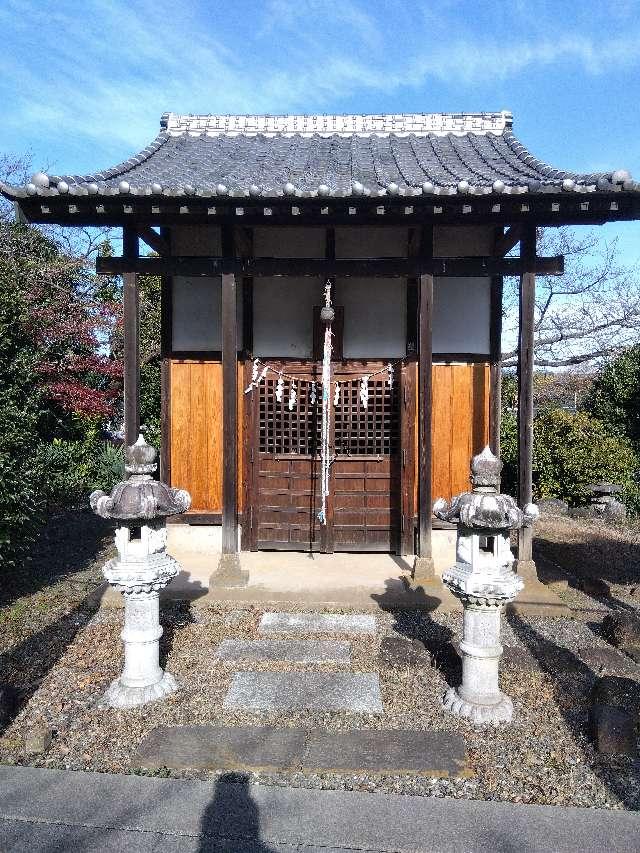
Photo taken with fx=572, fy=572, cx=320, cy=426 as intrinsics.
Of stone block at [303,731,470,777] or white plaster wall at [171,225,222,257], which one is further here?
white plaster wall at [171,225,222,257]

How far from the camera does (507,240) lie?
669 centimetres

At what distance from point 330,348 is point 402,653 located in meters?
3.46

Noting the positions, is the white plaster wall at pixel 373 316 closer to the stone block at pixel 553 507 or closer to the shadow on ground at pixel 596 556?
the shadow on ground at pixel 596 556

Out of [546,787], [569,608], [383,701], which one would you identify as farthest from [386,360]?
[546,787]

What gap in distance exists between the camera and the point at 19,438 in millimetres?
5762

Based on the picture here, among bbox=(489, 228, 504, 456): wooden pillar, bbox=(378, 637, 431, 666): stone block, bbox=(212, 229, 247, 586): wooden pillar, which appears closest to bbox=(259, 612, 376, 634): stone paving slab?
bbox=(378, 637, 431, 666): stone block

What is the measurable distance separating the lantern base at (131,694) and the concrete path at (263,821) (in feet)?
2.82

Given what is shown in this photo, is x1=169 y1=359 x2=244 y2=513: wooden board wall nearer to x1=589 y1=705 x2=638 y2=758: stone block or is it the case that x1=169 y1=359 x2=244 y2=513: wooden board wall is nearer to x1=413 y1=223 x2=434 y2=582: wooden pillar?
x1=413 y1=223 x2=434 y2=582: wooden pillar

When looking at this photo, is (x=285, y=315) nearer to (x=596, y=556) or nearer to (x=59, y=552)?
(x=59, y=552)

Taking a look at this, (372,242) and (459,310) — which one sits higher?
(372,242)

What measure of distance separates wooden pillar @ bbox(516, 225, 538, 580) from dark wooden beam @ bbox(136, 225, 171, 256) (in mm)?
4116

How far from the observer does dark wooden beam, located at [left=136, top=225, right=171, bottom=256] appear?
638 centimetres

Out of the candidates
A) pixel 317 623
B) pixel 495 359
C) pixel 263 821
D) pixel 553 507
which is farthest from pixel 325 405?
pixel 553 507

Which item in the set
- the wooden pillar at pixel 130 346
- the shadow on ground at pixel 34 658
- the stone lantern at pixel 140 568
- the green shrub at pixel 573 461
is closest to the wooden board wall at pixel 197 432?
the wooden pillar at pixel 130 346
